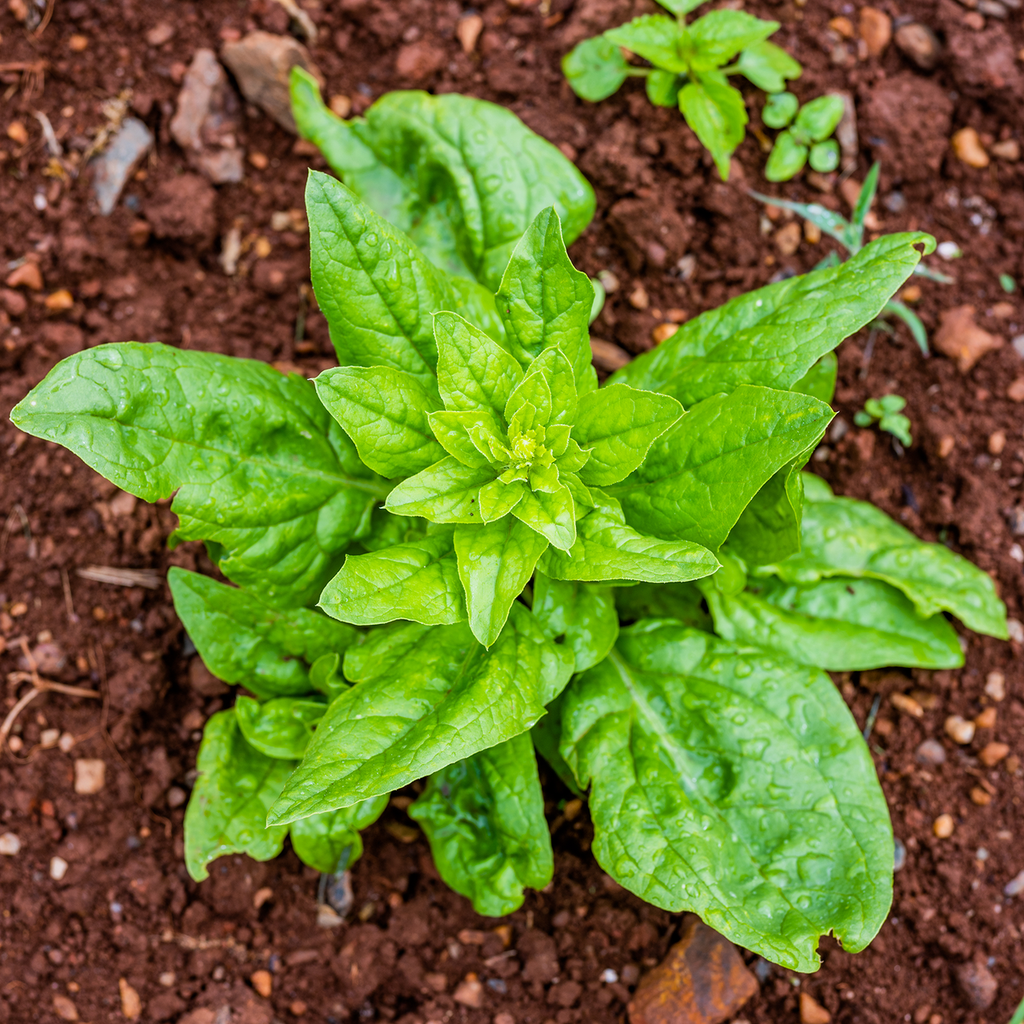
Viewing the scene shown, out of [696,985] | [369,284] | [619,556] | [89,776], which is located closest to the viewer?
[619,556]

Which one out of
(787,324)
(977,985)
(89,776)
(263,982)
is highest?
(787,324)

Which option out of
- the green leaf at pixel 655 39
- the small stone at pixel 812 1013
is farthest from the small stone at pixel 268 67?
the small stone at pixel 812 1013

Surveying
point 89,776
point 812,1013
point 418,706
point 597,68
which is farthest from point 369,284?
point 812,1013

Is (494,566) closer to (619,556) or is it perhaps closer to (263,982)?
(619,556)

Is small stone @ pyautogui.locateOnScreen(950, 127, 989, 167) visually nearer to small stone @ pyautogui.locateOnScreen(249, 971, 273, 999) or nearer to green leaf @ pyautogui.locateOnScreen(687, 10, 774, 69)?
green leaf @ pyautogui.locateOnScreen(687, 10, 774, 69)

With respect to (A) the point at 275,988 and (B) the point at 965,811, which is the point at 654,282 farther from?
(A) the point at 275,988

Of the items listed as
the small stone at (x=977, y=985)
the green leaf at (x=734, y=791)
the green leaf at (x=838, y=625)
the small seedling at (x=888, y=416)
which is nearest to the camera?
the green leaf at (x=734, y=791)

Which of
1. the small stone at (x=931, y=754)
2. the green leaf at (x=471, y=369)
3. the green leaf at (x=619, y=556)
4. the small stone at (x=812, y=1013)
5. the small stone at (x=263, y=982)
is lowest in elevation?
the small stone at (x=263, y=982)

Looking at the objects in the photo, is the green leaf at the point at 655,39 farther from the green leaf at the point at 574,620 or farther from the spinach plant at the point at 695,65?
the green leaf at the point at 574,620

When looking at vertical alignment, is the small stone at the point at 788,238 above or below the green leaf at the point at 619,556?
below
